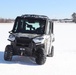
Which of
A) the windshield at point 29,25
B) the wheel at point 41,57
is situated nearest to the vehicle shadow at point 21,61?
the wheel at point 41,57

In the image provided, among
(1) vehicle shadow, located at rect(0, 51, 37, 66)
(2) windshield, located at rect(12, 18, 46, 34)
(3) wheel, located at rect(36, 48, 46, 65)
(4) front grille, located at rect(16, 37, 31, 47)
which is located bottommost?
(1) vehicle shadow, located at rect(0, 51, 37, 66)

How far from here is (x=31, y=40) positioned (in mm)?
9953

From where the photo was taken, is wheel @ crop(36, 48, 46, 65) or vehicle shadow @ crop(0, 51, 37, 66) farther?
vehicle shadow @ crop(0, 51, 37, 66)

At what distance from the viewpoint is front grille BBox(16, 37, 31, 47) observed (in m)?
10.0

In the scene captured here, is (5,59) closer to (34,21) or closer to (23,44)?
(23,44)

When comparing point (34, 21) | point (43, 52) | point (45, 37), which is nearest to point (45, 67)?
point (43, 52)

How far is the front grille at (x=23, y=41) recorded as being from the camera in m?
10.0

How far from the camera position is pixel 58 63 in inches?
405

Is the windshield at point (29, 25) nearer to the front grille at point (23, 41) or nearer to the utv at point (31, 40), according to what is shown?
the utv at point (31, 40)

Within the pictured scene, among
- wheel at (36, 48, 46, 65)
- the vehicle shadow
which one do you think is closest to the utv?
wheel at (36, 48, 46, 65)

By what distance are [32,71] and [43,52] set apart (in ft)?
4.72

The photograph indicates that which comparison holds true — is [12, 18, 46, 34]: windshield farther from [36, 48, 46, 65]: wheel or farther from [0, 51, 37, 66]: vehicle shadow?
[0, 51, 37, 66]: vehicle shadow

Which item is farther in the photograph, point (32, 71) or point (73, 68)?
point (73, 68)

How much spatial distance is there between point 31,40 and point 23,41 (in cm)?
30
